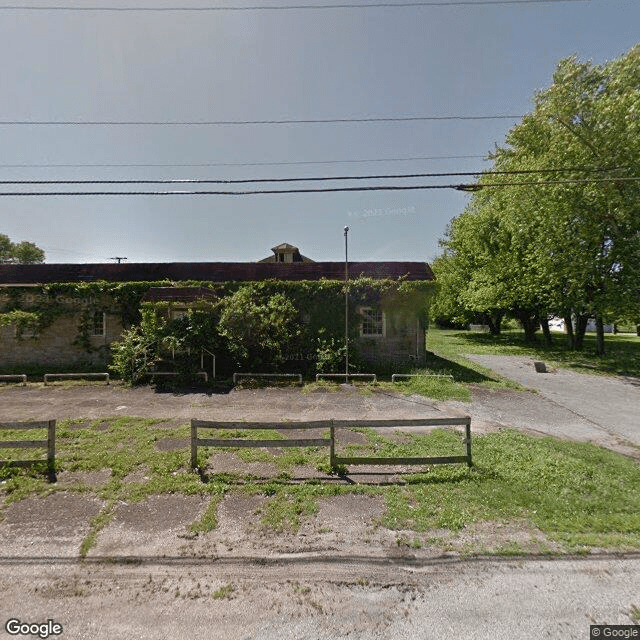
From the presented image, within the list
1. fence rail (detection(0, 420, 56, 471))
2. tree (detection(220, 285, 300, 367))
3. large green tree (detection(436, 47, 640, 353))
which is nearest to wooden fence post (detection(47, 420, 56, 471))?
fence rail (detection(0, 420, 56, 471))

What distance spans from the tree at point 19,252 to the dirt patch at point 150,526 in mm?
65633

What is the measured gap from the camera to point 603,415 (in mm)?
8969

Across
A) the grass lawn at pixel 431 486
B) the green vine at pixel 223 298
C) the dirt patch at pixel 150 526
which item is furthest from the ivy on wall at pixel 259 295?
the dirt patch at pixel 150 526

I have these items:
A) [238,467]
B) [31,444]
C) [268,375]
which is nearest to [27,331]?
[268,375]

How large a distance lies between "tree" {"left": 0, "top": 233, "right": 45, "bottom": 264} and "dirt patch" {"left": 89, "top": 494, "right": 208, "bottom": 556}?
215 feet

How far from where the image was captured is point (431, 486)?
505 cm

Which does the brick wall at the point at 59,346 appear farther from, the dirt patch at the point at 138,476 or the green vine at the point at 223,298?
the dirt patch at the point at 138,476

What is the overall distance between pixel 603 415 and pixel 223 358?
14217 millimetres

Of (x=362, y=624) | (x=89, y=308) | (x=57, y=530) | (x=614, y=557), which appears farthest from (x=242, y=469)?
(x=89, y=308)

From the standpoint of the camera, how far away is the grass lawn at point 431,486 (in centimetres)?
408

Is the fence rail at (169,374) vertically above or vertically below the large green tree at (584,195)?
below

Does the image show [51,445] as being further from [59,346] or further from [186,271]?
[59,346]

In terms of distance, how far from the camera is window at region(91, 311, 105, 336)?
52.7 feet

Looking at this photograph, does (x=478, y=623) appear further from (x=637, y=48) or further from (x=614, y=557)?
(x=637, y=48)
